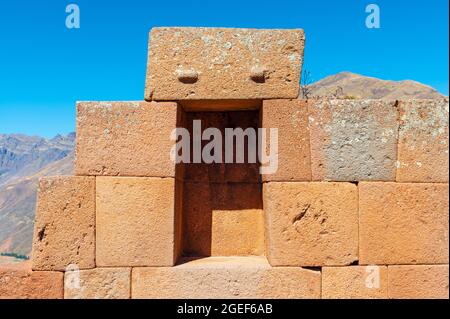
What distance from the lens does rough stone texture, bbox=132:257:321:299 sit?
143 inches

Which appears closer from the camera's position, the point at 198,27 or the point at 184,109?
the point at 198,27

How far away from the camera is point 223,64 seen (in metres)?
3.70

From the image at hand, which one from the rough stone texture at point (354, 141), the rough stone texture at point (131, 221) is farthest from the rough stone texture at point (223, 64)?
the rough stone texture at point (131, 221)

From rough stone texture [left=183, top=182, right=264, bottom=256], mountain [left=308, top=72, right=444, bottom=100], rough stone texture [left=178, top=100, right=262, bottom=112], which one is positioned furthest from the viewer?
mountain [left=308, top=72, right=444, bottom=100]

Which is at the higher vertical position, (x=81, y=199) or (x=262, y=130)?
(x=262, y=130)

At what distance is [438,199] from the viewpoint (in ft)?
11.9

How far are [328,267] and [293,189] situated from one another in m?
0.81

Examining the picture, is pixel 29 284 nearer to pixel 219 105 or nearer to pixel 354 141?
pixel 219 105

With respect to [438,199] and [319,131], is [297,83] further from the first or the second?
[438,199]

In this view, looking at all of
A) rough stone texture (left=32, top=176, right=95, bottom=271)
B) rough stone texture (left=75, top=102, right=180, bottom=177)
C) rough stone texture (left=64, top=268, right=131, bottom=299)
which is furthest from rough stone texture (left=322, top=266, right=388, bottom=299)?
rough stone texture (left=32, top=176, right=95, bottom=271)

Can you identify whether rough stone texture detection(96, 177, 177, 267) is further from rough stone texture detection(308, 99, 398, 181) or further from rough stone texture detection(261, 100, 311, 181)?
rough stone texture detection(308, 99, 398, 181)

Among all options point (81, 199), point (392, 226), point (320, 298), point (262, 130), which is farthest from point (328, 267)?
point (81, 199)

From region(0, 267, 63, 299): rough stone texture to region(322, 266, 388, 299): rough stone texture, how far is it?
Answer: 8.51 feet

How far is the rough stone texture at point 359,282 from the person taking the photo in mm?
3625
